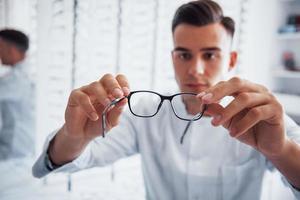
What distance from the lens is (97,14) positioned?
51.4 inches

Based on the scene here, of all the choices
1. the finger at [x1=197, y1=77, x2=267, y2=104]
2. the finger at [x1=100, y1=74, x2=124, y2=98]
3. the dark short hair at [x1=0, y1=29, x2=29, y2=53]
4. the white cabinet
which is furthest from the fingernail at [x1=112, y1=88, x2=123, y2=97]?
the white cabinet

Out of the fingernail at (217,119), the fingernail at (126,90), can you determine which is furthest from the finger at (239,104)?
the fingernail at (126,90)

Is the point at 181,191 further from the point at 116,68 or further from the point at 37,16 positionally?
the point at 37,16

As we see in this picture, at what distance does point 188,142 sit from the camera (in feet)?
2.54

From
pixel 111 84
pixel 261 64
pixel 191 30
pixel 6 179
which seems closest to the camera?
pixel 111 84

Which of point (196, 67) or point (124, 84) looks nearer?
point (124, 84)

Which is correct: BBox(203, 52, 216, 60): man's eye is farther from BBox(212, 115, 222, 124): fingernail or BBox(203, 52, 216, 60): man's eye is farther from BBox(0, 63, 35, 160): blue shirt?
BBox(0, 63, 35, 160): blue shirt

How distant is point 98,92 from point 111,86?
3cm

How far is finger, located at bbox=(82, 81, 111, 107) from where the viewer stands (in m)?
0.48

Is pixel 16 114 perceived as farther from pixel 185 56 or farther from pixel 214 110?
pixel 214 110

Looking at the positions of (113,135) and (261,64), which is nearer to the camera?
(113,135)

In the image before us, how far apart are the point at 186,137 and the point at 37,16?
0.82 meters

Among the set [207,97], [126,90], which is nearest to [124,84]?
[126,90]

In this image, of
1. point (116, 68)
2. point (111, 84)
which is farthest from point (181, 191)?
point (116, 68)
